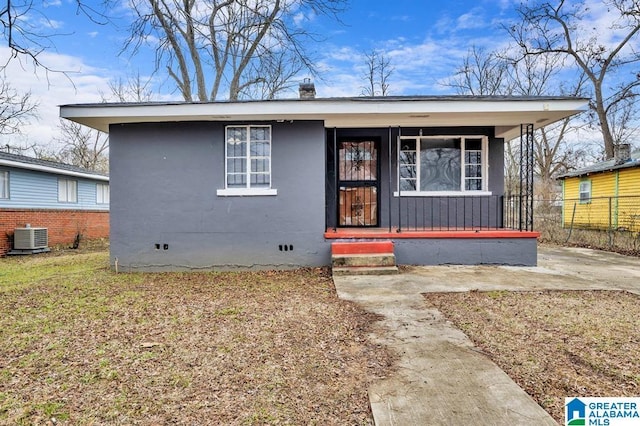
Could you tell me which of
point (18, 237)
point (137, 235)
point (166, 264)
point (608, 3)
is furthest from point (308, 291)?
point (608, 3)

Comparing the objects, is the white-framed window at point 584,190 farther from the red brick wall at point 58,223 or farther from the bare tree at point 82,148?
the bare tree at point 82,148

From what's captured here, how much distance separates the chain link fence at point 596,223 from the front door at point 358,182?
691 centimetres

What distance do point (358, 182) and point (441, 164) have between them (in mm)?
1955

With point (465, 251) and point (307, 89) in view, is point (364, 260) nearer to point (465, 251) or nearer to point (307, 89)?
point (465, 251)

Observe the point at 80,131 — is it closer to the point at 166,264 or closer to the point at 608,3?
the point at 166,264

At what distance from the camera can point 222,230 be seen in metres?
7.12

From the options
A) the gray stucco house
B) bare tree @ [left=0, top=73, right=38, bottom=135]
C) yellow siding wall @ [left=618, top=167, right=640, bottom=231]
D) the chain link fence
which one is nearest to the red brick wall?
bare tree @ [left=0, top=73, right=38, bottom=135]

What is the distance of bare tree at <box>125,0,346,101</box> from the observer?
9.06m

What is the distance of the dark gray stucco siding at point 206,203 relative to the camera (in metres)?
7.06

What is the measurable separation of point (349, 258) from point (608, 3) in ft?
63.4

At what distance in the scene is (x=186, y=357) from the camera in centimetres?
306

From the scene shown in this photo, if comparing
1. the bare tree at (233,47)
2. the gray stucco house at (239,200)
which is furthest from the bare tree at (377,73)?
the gray stucco house at (239,200)

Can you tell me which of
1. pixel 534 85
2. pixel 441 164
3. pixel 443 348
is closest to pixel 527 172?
pixel 441 164

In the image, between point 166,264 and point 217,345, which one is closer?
point 217,345
